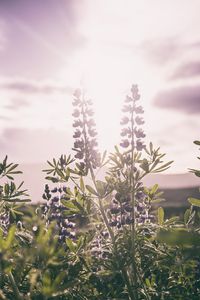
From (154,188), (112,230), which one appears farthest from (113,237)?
(154,188)

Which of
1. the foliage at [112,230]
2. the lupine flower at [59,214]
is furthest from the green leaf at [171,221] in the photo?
→ the lupine flower at [59,214]

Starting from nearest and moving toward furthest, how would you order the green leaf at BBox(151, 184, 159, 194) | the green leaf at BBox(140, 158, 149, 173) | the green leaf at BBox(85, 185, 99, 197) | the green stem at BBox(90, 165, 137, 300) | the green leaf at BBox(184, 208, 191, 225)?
the green stem at BBox(90, 165, 137, 300), the green leaf at BBox(85, 185, 99, 197), the green leaf at BBox(184, 208, 191, 225), the green leaf at BBox(140, 158, 149, 173), the green leaf at BBox(151, 184, 159, 194)

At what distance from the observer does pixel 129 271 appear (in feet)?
11.9

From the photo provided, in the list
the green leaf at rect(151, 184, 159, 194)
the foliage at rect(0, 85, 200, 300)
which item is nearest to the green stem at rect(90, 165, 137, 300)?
the foliage at rect(0, 85, 200, 300)

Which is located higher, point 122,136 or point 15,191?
point 122,136

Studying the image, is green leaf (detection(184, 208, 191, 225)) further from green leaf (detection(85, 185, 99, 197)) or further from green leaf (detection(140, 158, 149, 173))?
green leaf (detection(85, 185, 99, 197))

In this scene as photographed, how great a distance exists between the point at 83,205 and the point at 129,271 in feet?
2.25

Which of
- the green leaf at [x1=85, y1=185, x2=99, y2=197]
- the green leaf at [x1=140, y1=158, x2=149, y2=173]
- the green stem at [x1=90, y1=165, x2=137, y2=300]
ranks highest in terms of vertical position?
the green leaf at [x1=140, y1=158, x2=149, y2=173]

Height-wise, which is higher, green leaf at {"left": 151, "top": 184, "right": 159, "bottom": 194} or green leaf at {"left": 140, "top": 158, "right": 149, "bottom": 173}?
green leaf at {"left": 140, "top": 158, "right": 149, "bottom": 173}

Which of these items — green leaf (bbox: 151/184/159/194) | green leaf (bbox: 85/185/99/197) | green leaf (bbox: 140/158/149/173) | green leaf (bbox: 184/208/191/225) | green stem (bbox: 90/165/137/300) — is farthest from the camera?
green leaf (bbox: 151/184/159/194)

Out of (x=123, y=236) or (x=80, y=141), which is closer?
(x=123, y=236)

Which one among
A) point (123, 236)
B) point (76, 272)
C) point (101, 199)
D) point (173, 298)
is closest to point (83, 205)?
point (101, 199)

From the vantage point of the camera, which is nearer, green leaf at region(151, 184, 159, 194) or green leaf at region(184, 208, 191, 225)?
green leaf at region(184, 208, 191, 225)

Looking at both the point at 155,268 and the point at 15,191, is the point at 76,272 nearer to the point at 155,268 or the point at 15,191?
the point at 155,268
